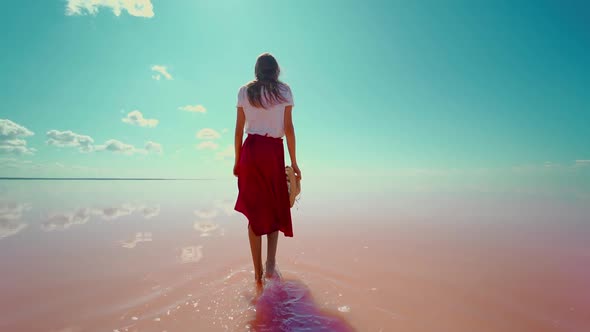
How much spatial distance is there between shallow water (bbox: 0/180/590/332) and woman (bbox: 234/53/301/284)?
58cm

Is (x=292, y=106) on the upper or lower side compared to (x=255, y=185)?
upper

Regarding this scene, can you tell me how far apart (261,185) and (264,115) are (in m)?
0.76

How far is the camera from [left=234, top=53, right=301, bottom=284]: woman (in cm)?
286

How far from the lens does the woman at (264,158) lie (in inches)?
113

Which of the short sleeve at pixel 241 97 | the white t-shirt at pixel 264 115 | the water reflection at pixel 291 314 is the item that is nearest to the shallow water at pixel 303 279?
the water reflection at pixel 291 314

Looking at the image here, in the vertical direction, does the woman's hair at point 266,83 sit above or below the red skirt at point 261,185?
above

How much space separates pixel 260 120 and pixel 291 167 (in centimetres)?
64

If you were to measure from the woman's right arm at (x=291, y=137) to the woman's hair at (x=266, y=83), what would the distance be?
0.16 meters

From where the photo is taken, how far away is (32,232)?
5125mm

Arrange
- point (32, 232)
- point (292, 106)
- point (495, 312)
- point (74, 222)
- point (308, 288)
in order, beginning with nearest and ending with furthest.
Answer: point (495, 312), point (308, 288), point (292, 106), point (32, 232), point (74, 222)

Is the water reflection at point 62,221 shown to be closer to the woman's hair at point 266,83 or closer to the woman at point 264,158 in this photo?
the woman at point 264,158

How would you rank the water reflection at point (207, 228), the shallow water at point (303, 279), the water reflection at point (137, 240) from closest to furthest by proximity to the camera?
1. the shallow water at point (303, 279)
2. the water reflection at point (137, 240)
3. the water reflection at point (207, 228)

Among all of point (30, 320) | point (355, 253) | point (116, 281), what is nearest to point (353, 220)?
point (355, 253)

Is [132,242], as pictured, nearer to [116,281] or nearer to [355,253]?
[116,281]
